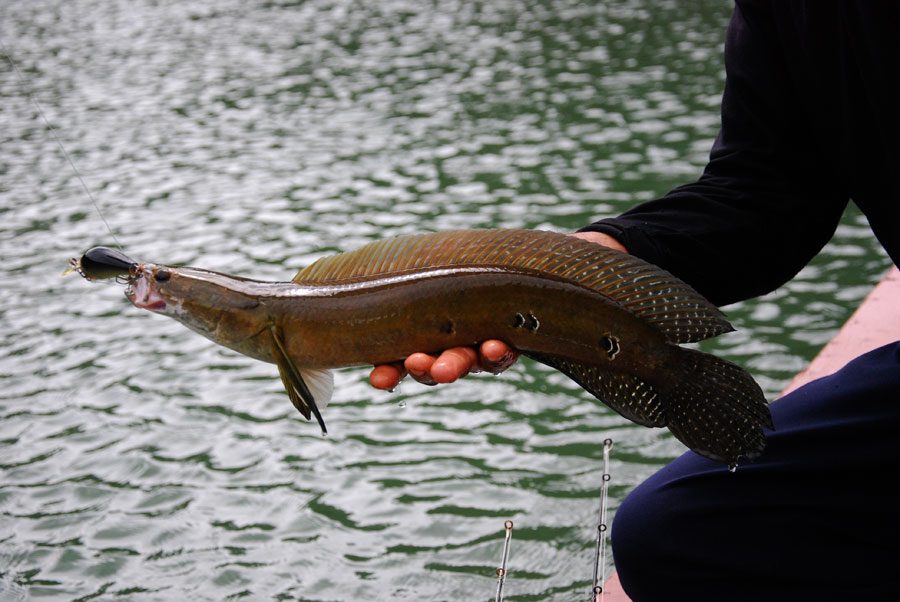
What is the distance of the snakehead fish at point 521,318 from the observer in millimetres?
2312

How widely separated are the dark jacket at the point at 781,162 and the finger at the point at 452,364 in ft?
2.06

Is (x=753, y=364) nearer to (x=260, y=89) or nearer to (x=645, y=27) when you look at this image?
(x=260, y=89)

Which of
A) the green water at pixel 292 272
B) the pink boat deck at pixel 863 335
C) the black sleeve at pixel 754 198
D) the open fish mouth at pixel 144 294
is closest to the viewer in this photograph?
the open fish mouth at pixel 144 294

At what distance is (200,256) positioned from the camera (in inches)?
326

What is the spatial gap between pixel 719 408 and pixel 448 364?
2.11ft

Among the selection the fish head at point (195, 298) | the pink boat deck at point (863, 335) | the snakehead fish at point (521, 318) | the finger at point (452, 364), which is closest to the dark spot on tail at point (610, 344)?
the snakehead fish at point (521, 318)

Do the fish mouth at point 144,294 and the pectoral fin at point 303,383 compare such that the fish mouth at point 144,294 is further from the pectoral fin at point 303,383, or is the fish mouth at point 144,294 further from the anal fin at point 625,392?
the anal fin at point 625,392

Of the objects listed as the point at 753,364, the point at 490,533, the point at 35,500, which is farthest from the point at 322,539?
the point at 753,364

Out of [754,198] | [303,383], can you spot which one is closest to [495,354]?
[303,383]

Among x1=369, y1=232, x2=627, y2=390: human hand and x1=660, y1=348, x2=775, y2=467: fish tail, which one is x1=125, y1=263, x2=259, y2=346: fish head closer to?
x1=369, y1=232, x2=627, y2=390: human hand

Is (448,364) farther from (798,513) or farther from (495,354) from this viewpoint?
(798,513)

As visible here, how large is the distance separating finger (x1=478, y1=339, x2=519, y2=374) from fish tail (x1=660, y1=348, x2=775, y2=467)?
15.1 inches

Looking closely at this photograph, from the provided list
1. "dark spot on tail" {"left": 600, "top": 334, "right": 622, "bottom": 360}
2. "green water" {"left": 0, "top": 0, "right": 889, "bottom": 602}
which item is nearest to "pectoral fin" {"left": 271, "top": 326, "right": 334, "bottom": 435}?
"dark spot on tail" {"left": 600, "top": 334, "right": 622, "bottom": 360}

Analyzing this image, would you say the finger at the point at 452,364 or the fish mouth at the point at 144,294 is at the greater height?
the fish mouth at the point at 144,294
